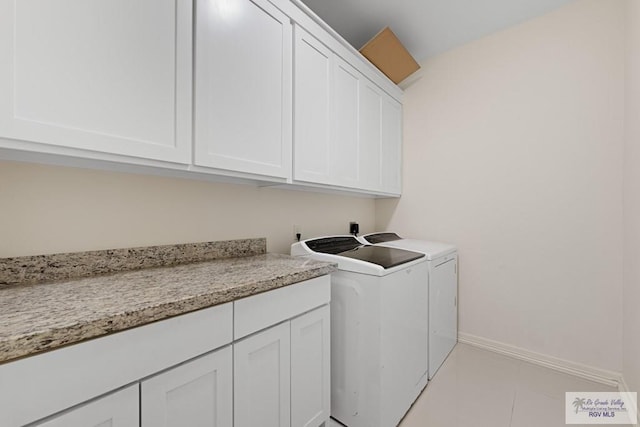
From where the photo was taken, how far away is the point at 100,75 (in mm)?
930

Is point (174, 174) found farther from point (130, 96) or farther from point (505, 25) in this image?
point (505, 25)

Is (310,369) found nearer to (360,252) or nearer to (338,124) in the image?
(360,252)

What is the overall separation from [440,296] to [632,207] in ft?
4.08

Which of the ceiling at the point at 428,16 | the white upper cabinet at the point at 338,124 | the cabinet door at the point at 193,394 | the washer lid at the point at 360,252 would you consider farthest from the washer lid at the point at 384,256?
the ceiling at the point at 428,16

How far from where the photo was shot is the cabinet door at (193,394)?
774mm

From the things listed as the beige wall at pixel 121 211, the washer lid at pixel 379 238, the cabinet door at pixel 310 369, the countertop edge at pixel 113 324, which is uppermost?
the beige wall at pixel 121 211

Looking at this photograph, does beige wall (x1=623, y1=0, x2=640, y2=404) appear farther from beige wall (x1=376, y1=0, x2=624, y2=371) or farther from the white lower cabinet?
the white lower cabinet

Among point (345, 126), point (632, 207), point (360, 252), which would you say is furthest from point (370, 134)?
point (632, 207)

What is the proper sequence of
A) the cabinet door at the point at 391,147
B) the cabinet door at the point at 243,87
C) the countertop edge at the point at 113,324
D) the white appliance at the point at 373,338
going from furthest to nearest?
the cabinet door at the point at 391,147
the white appliance at the point at 373,338
the cabinet door at the point at 243,87
the countertop edge at the point at 113,324

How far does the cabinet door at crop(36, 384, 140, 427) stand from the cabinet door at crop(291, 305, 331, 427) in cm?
60

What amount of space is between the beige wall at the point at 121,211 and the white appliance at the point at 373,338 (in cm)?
51

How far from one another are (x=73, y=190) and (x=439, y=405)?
2.24 metres

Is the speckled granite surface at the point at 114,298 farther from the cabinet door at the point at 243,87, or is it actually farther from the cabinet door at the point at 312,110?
the cabinet door at the point at 312,110

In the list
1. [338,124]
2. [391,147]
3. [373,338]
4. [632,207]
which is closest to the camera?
[373,338]
